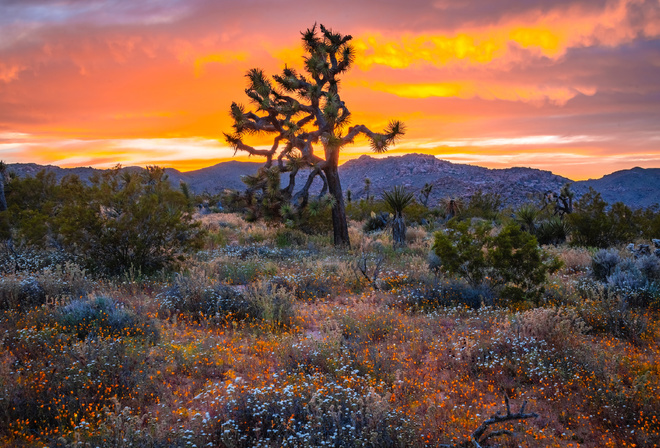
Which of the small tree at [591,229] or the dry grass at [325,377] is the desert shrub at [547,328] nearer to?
the dry grass at [325,377]

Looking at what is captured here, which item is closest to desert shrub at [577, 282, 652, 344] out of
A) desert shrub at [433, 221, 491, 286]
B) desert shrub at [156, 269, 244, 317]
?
desert shrub at [433, 221, 491, 286]

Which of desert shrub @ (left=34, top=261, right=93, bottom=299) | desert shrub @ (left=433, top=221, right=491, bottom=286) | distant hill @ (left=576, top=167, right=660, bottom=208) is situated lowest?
desert shrub @ (left=34, top=261, right=93, bottom=299)

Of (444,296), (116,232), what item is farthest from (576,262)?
(116,232)

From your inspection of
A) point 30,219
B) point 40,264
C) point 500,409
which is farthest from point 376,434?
point 30,219

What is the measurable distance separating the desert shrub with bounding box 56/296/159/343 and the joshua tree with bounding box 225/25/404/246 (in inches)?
414

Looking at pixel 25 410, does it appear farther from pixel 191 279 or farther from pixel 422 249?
pixel 422 249

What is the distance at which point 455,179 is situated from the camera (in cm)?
8956

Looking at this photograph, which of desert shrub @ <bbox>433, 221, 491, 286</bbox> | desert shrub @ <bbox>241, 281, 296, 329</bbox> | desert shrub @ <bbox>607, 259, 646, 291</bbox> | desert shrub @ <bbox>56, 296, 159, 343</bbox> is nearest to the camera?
desert shrub @ <bbox>56, 296, 159, 343</bbox>

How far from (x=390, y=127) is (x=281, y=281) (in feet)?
29.9

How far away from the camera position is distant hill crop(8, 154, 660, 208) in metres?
85.2

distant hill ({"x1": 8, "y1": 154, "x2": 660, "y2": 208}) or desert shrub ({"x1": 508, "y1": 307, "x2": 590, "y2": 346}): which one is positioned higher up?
distant hill ({"x1": 8, "y1": 154, "x2": 660, "y2": 208})

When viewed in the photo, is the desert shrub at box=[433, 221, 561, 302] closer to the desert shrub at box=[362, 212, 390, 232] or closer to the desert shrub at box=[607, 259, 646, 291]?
the desert shrub at box=[607, 259, 646, 291]

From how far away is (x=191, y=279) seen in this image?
29.2 feet

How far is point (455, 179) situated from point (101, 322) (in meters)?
89.5
